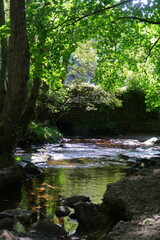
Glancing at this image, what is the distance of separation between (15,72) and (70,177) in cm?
369

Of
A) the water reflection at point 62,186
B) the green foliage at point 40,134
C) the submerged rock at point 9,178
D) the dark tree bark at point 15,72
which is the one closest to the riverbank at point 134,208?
the water reflection at point 62,186

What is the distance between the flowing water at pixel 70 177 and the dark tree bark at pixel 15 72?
5.73 ft

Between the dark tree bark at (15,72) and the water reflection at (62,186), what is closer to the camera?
the water reflection at (62,186)

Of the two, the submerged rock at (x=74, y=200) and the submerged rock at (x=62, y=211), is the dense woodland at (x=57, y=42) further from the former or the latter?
the submerged rock at (x=62, y=211)

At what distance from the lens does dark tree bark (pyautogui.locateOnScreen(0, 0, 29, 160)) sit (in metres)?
7.84

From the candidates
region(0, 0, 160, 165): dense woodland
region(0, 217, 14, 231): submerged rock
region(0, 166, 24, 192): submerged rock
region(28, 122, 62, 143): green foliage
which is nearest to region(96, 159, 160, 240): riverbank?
region(0, 217, 14, 231): submerged rock

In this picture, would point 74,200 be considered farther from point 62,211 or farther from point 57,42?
point 57,42

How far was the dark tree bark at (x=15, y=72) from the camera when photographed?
784 centimetres

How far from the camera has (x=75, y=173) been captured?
9914 mm

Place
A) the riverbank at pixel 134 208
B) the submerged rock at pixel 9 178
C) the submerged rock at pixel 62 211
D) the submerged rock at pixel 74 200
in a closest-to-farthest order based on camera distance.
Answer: the riverbank at pixel 134 208 → the submerged rock at pixel 62 211 → the submerged rock at pixel 74 200 → the submerged rock at pixel 9 178

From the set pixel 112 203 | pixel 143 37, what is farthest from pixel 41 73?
pixel 112 203

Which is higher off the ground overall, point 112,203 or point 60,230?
point 112,203

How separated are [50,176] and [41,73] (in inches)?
132

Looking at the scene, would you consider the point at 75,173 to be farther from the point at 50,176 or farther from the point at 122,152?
the point at 122,152
